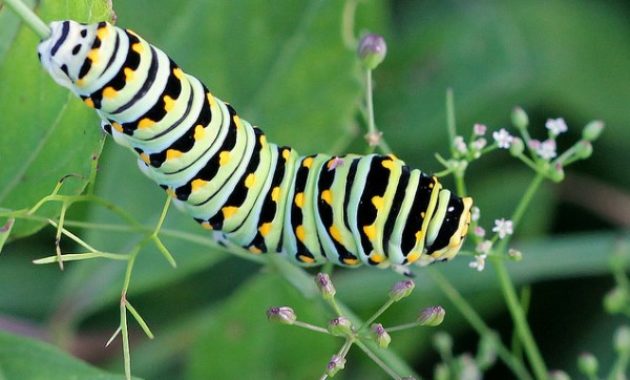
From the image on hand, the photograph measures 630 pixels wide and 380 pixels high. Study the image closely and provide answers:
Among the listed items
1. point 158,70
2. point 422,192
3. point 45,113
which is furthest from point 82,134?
point 422,192

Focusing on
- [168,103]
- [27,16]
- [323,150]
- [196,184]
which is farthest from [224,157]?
[323,150]

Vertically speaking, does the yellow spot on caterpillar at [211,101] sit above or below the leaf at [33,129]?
above

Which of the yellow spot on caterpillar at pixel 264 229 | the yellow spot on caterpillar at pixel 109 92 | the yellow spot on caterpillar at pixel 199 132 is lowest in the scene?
the yellow spot on caterpillar at pixel 109 92

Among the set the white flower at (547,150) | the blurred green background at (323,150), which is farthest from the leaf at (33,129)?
the white flower at (547,150)

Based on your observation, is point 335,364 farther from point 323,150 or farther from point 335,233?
point 323,150

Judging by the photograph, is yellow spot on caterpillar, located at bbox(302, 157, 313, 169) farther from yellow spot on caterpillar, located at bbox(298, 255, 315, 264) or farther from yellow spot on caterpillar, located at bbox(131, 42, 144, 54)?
yellow spot on caterpillar, located at bbox(131, 42, 144, 54)

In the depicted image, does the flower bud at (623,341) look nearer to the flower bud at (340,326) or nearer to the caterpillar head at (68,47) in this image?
the flower bud at (340,326)
